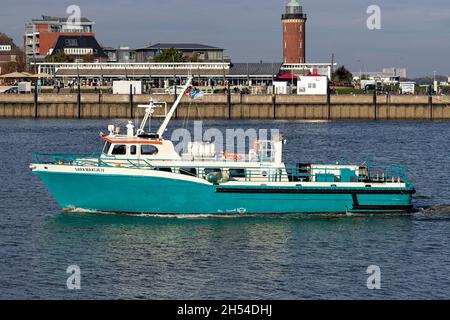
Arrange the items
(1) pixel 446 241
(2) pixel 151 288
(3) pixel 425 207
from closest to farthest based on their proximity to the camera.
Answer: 1. (2) pixel 151 288
2. (1) pixel 446 241
3. (3) pixel 425 207

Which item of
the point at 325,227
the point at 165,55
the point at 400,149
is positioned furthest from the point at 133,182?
the point at 165,55

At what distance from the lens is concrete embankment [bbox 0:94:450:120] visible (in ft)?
390

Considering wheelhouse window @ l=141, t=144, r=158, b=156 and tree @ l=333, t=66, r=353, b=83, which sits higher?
tree @ l=333, t=66, r=353, b=83

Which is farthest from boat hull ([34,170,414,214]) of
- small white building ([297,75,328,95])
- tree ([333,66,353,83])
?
tree ([333,66,353,83])

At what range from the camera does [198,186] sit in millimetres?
43031

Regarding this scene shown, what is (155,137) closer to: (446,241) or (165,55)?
(446,241)

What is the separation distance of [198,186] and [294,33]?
485 feet

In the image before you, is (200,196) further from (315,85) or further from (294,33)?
(294,33)

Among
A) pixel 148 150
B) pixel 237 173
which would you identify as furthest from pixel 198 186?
pixel 148 150

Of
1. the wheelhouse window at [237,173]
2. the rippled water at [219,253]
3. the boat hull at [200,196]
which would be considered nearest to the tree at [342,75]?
the rippled water at [219,253]

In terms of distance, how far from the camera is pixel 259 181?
43.4m

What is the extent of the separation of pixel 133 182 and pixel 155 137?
104 inches

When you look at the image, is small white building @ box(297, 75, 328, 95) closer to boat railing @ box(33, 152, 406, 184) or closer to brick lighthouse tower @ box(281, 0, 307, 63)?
brick lighthouse tower @ box(281, 0, 307, 63)

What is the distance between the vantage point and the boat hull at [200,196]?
141 feet
